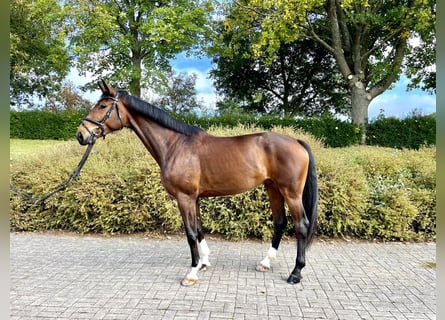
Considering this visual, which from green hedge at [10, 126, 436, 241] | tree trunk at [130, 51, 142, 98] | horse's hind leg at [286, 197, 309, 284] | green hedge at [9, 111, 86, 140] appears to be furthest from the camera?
tree trunk at [130, 51, 142, 98]

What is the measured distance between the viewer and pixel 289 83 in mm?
22797

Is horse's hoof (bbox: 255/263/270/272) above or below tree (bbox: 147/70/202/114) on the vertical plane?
below

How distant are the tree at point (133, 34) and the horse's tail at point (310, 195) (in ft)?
44.7

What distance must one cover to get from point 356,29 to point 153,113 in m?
14.5

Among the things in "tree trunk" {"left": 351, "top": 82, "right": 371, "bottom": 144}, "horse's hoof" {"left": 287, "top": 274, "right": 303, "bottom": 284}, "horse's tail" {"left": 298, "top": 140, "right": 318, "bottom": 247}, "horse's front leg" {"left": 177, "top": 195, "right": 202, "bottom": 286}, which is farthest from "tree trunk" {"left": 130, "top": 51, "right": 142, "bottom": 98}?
"horse's hoof" {"left": 287, "top": 274, "right": 303, "bottom": 284}

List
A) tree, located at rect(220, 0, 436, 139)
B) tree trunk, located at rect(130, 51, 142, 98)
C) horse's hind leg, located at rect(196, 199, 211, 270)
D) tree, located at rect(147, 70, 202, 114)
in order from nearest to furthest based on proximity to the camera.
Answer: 1. horse's hind leg, located at rect(196, 199, 211, 270)
2. tree, located at rect(220, 0, 436, 139)
3. tree trunk, located at rect(130, 51, 142, 98)
4. tree, located at rect(147, 70, 202, 114)

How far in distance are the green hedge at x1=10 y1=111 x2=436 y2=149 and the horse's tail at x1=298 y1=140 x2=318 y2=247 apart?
9752mm

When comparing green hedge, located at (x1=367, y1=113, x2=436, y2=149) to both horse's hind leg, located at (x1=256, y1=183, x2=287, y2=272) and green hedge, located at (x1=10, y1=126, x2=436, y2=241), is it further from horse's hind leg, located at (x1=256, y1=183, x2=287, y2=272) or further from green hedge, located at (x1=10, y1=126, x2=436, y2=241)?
horse's hind leg, located at (x1=256, y1=183, x2=287, y2=272)

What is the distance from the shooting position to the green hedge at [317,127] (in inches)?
543

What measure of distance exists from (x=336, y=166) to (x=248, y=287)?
114 inches

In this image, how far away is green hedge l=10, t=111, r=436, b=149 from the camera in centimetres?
1380

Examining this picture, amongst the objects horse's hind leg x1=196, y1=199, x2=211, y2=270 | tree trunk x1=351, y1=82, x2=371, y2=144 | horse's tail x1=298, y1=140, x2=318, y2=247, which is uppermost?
tree trunk x1=351, y1=82, x2=371, y2=144

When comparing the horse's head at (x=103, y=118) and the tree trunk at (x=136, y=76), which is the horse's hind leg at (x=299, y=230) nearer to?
the horse's head at (x=103, y=118)

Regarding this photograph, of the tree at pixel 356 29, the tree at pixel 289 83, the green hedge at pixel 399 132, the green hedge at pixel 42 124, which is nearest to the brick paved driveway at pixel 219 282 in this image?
the tree at pixel 356 29
